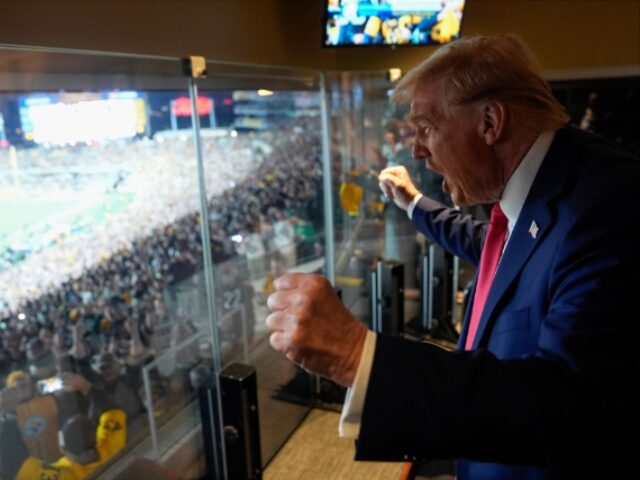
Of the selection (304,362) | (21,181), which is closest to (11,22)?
(21,181)

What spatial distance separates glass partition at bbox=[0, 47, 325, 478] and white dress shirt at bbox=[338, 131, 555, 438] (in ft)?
4.68

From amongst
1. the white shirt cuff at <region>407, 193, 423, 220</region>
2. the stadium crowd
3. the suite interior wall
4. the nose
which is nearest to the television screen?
the suite interior wall

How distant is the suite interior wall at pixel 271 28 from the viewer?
6.13ft

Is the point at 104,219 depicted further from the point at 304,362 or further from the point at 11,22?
the point at 304,362

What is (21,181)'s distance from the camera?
2006 millimetres

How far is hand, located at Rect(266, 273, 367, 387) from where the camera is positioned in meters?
0.79

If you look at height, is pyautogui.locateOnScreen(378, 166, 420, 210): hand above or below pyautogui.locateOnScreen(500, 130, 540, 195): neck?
below

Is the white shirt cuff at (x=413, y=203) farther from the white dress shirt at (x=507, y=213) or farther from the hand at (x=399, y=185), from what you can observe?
the white dress shirt at (x=507, y=213)

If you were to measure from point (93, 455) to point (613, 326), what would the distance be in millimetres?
2207

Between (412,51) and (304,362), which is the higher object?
(412,51)

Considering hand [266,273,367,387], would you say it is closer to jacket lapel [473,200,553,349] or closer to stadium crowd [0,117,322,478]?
jacket lapel [473,200,553,349]

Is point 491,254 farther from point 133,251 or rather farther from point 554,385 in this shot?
point 133,251

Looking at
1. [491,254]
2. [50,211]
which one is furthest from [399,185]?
[50,211]

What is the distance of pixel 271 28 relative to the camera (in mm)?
3227
